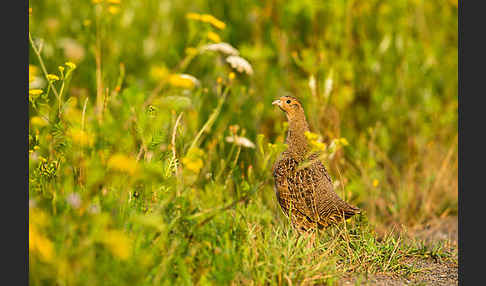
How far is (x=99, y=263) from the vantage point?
2.78 m

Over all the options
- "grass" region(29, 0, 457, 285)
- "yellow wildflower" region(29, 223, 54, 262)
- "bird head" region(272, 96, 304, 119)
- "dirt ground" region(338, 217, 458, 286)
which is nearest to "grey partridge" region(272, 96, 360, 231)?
"grass" region(29, 0, 457, 285)

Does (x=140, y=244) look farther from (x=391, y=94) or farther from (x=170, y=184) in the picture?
(x=391, y=94)

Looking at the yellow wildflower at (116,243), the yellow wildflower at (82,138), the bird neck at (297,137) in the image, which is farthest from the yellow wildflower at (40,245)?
the bird neck at (297,137)

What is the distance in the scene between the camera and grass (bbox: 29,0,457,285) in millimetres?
2887

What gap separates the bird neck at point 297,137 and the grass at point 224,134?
0.35 m

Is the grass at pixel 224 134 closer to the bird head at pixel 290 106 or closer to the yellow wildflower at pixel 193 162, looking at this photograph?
the yellow wildflower at pixel 193 162

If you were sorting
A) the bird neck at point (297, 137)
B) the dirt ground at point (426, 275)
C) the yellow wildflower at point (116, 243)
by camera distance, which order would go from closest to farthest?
the yellow wildflower at point (116, 243) → the dirt ground at point (426, 275) → the bird neck at point (297, 137)

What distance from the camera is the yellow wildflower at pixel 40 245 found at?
8.62 feet

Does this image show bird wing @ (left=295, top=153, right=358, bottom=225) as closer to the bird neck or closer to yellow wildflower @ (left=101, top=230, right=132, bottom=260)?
the bird neck

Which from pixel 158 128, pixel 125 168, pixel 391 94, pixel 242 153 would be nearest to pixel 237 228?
pixel 158 128

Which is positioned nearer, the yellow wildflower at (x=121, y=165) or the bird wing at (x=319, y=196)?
the yellow wildflower at (x=121, y=165)

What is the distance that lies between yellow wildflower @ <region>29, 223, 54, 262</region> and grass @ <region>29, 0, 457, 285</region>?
0.04 feet

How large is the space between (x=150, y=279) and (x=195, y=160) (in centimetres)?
68

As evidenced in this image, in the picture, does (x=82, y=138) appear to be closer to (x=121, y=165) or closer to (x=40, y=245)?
(x=121, y=165)
